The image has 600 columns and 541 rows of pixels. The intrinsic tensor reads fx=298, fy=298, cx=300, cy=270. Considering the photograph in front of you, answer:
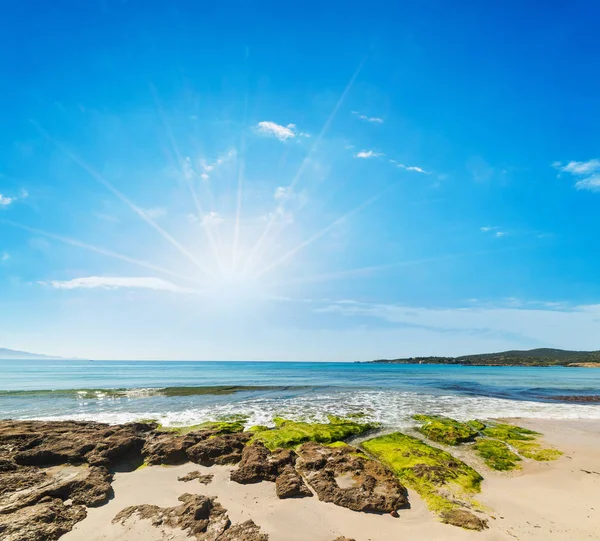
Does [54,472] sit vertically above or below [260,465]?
below

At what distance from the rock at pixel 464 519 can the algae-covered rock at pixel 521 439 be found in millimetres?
9252

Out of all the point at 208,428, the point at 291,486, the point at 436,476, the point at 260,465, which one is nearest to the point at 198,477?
the point at 260,465

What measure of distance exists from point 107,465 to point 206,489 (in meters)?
5.68

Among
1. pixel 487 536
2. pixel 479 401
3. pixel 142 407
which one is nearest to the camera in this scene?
pixel 487 536

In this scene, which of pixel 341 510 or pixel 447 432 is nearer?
pixel 341 510

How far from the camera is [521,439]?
1823 cm

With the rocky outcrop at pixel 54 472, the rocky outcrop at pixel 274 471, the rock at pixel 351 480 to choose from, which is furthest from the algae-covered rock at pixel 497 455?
the rocky outcrop at pixel 54 472

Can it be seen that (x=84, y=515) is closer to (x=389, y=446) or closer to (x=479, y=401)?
(x=389, y=446)

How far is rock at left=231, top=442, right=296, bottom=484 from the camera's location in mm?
11648

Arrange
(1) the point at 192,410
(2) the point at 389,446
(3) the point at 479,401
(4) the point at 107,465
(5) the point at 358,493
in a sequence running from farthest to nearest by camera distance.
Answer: (3) the point at 479,401 → (1) the point at 192,410 → (2) the point at 389,446 → (4) the point at 107,465 → (5) the point at 358,493

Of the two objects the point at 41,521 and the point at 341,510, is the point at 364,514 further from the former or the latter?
the point at 41,521

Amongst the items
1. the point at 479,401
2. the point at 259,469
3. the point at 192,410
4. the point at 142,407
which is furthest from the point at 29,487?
the point at 479,401

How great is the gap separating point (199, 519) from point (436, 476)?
29.1 ft

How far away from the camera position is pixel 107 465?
13328 millimetres
